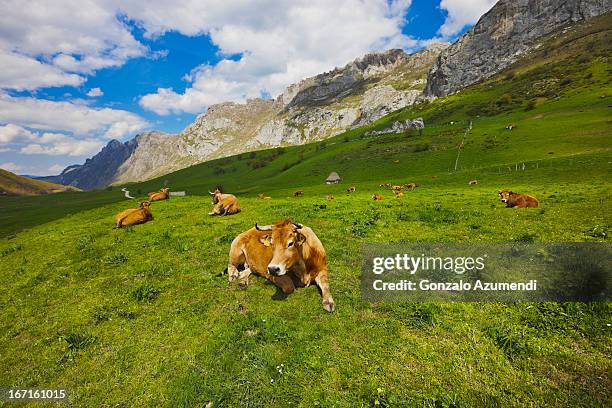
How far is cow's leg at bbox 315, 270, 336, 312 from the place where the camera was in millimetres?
8613

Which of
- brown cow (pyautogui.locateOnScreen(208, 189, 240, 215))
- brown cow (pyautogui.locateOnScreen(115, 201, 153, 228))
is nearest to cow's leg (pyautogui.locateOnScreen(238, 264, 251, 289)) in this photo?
brown cow (pyautogui.locateOnScreen(208, 189, 240, 215))

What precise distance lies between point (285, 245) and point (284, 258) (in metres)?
0.41

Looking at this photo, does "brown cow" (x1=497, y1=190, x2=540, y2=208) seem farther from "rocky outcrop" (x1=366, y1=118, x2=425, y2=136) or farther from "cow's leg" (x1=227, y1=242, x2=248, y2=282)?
"rocky outcrop" (x1=366, y1=118, x2=425, y2=136)

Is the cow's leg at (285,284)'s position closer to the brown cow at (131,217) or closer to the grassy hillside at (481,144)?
the brown cow at (131,217)

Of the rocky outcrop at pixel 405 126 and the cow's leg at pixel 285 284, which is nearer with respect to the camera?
the cow's leg at pixel 285 284

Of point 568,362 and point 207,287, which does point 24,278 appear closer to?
point 207,287

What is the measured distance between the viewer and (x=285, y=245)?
881 cm

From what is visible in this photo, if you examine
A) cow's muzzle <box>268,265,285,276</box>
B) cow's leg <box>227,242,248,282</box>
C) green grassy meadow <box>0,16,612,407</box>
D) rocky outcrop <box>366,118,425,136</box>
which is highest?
rocky outcrop <box>366,118,425,136</box>

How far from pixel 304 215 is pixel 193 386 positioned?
1529 cm

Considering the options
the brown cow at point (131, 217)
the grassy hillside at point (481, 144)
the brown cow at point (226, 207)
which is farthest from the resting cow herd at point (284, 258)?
the grassy hillside at point (481, 144)

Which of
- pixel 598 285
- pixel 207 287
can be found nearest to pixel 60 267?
pixel 207 287

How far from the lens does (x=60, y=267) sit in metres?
14.0

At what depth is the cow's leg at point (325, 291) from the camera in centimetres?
861

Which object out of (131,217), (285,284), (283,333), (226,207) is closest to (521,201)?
(285,284)
